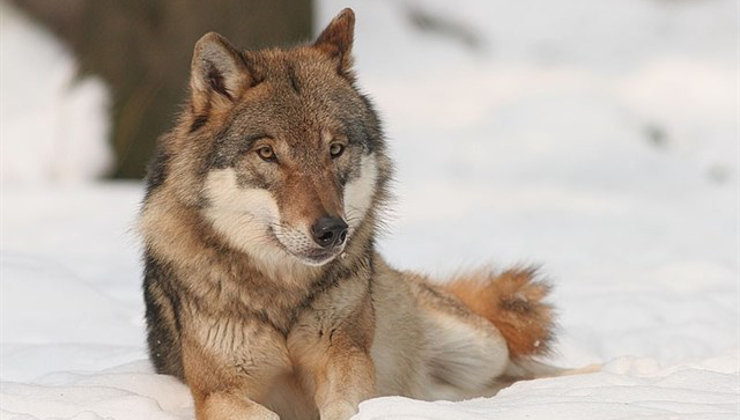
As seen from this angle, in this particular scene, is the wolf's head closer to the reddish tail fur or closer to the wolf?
the wolf

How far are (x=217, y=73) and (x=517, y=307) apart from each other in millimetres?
2051

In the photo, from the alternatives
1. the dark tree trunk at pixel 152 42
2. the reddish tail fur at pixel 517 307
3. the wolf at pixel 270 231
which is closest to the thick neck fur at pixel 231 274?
the wolf at pixel 270 231

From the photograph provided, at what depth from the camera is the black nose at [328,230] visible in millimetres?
4043

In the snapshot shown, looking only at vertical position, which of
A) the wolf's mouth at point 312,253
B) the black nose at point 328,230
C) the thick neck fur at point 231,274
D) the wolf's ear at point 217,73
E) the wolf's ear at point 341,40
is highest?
the wolf's ear at point 341,40

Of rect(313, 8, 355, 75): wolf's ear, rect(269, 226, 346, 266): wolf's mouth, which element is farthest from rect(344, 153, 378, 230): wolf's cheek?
rect(313, 8, 355, 75): wolf's ear

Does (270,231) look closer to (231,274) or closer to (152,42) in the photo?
(231,274)

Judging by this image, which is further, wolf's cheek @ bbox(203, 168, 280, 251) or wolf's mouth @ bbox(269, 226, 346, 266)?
wolf's cheek @ bbox(203, 168, 280, 251)

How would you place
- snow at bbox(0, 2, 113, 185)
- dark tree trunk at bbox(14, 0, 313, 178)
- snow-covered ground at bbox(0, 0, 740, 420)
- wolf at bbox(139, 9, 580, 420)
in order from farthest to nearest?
snow at bbox(0, 2, 113, 185)
dark tree trunk at bbox(14, 0, 313, 178)
snow-covered ground at bbox(0, 0, 740, 420)
wolf at bbox(139, 9, 580, 420)

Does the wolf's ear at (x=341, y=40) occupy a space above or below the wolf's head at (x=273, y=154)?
above

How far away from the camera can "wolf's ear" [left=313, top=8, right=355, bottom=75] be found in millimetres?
4703

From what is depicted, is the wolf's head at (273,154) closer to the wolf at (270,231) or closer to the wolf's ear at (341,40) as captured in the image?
the wolf at (270,231)

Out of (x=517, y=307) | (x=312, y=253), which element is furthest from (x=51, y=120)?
(x=312, y=253)

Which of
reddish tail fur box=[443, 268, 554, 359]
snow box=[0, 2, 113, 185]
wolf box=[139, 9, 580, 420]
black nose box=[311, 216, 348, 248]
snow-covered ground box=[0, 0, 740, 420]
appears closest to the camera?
black nose box=[311, 216, 348, 248]

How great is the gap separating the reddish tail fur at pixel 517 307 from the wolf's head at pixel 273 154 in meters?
1.45
